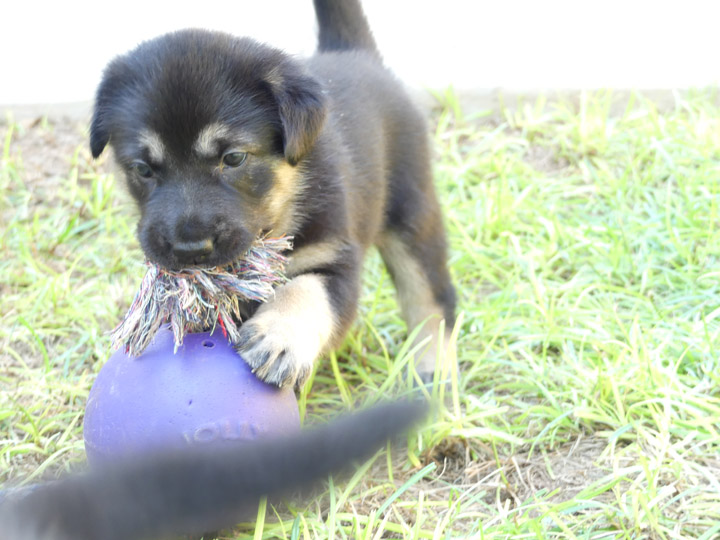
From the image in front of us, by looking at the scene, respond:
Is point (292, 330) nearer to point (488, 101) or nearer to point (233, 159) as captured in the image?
point (233, 159)

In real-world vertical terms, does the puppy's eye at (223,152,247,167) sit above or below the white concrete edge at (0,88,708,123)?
above

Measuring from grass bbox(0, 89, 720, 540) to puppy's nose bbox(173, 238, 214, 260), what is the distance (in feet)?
2.18

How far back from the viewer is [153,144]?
8.68 ft

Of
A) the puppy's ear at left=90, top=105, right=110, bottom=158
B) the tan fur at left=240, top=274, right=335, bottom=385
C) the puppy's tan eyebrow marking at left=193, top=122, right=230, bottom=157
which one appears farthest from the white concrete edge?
the puppy's tan eyebrow marking at left=193, top=122, right=230, bottom=157

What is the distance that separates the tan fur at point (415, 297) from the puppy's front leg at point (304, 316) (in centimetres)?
64

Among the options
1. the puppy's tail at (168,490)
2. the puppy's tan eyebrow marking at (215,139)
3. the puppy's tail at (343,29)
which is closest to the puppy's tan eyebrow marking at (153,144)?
the puppy's tan eyebrow marking at (215,139)

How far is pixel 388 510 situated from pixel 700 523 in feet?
3.00

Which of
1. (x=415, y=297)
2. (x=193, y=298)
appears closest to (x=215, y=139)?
(x=193, y=298)

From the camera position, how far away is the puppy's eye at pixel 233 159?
271cm

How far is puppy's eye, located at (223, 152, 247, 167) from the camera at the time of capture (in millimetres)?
2709

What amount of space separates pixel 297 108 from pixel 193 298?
28.4 inches

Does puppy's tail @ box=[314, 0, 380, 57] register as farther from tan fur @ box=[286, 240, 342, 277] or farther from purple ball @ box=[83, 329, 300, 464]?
purple ball @ box=[83, 329, 300, 464]

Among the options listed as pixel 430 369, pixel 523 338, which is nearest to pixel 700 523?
pixel 523 338

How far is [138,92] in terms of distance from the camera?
2.73 metres
